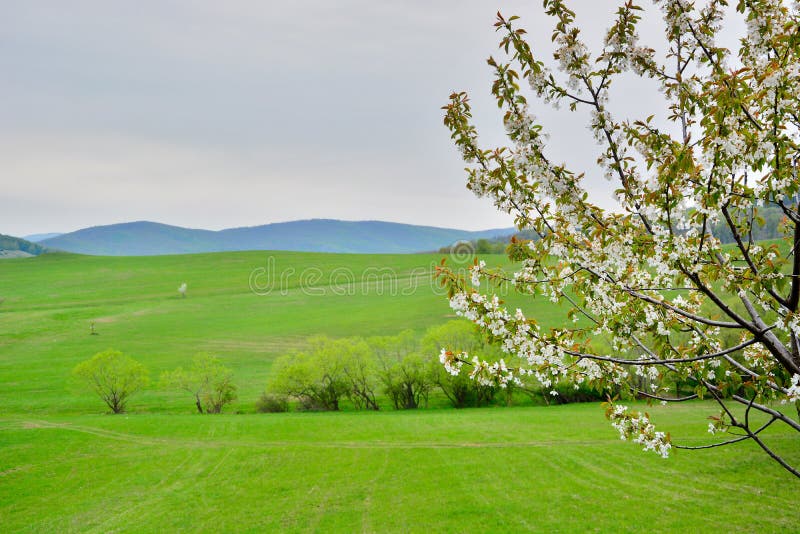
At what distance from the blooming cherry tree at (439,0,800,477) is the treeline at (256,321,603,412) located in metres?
32.4

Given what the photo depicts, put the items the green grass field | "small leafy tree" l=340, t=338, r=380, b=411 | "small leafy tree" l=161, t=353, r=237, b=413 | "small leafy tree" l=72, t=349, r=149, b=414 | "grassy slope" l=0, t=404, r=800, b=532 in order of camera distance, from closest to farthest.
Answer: "grassy slope" l=0, t=404, r=800, b=532 → the green grass field → "small leafy tree" l=72, t=349, r=149, b=414 → "small leafy tree" l=340, t=338, r=380, b=411 → "small leafy tree" l=161, t=353, r=237, b=413

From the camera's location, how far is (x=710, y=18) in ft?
15.1

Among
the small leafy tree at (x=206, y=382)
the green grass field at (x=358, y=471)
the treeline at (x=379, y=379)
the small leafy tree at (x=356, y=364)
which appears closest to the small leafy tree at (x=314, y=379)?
the treeline at (x=379, y=379)

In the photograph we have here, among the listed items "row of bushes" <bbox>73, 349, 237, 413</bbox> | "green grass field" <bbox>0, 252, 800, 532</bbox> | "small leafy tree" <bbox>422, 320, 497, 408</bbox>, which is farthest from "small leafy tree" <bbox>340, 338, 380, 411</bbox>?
"row of bushes" <bbox>73, 349, 237, 413</bbox>

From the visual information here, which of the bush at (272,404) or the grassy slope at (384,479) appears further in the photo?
the bush at (272,404)

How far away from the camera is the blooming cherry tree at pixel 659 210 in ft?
12.5

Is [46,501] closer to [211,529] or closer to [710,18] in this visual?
[211,529]

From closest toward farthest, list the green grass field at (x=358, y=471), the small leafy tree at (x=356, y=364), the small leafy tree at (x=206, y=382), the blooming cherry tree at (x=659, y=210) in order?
the blooming cherry tree at (x=659, y=210)
the green grass field at (x=358, y=471)
the small leafy tree at (x=356, y=364)
the small leafy tree at (x=206, y=382)

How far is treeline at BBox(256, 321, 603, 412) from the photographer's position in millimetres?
37500

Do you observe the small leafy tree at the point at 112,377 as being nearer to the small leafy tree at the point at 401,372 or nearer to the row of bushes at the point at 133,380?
the row of bushes at the point at 133,380

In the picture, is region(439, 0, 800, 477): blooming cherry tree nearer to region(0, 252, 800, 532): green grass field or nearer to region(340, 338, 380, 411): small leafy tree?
region(0, 252, 800, 532): green grass field

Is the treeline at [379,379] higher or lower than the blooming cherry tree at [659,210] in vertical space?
lower

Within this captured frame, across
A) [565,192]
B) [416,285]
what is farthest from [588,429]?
[416,285]

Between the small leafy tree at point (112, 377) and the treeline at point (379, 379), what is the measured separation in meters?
10.5
